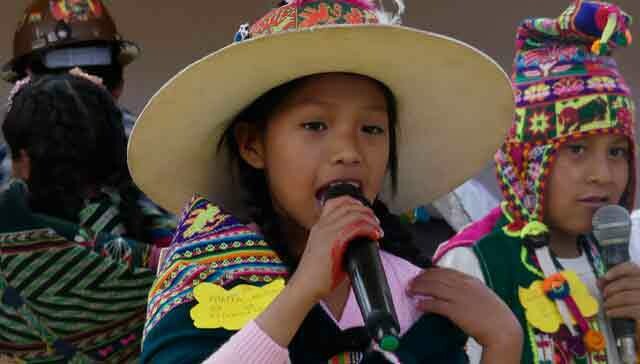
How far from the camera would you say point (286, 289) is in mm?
2150

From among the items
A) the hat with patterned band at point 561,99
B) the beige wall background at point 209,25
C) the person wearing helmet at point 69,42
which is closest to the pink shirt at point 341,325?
the hat with patterned band at point 561,99

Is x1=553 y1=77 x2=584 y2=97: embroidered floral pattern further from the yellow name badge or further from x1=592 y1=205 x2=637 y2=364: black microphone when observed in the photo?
the yellow name badge

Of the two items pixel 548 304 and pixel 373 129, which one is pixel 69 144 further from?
pixel 548 304

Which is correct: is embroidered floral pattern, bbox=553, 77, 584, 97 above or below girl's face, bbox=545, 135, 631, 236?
above

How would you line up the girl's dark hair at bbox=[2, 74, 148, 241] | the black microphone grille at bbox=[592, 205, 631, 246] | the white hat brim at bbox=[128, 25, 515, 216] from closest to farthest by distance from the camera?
the white hat brim at bbox=[128, 25, 515, 216] → the girl's dark hair at bbox=[2, 74, 148, 241] → the black microphone grille at bbox=[592, 205, 631, 246]

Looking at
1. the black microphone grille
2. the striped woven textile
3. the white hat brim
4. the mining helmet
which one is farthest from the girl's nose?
the mining helmet

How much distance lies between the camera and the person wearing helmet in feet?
13.6

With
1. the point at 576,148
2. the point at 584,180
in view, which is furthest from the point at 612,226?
the point at 576,148

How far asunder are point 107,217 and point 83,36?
129 cm

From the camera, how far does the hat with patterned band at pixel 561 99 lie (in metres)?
3.47

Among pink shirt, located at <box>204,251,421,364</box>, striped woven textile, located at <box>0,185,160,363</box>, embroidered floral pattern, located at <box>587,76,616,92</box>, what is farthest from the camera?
embroidered floral pattern, located at <box>587,76,616,92</box>

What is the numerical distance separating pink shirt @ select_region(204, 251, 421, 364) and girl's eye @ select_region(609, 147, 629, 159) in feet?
3.78

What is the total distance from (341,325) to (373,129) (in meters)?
0.39

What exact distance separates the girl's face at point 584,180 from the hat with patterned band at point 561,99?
0.08 ft
